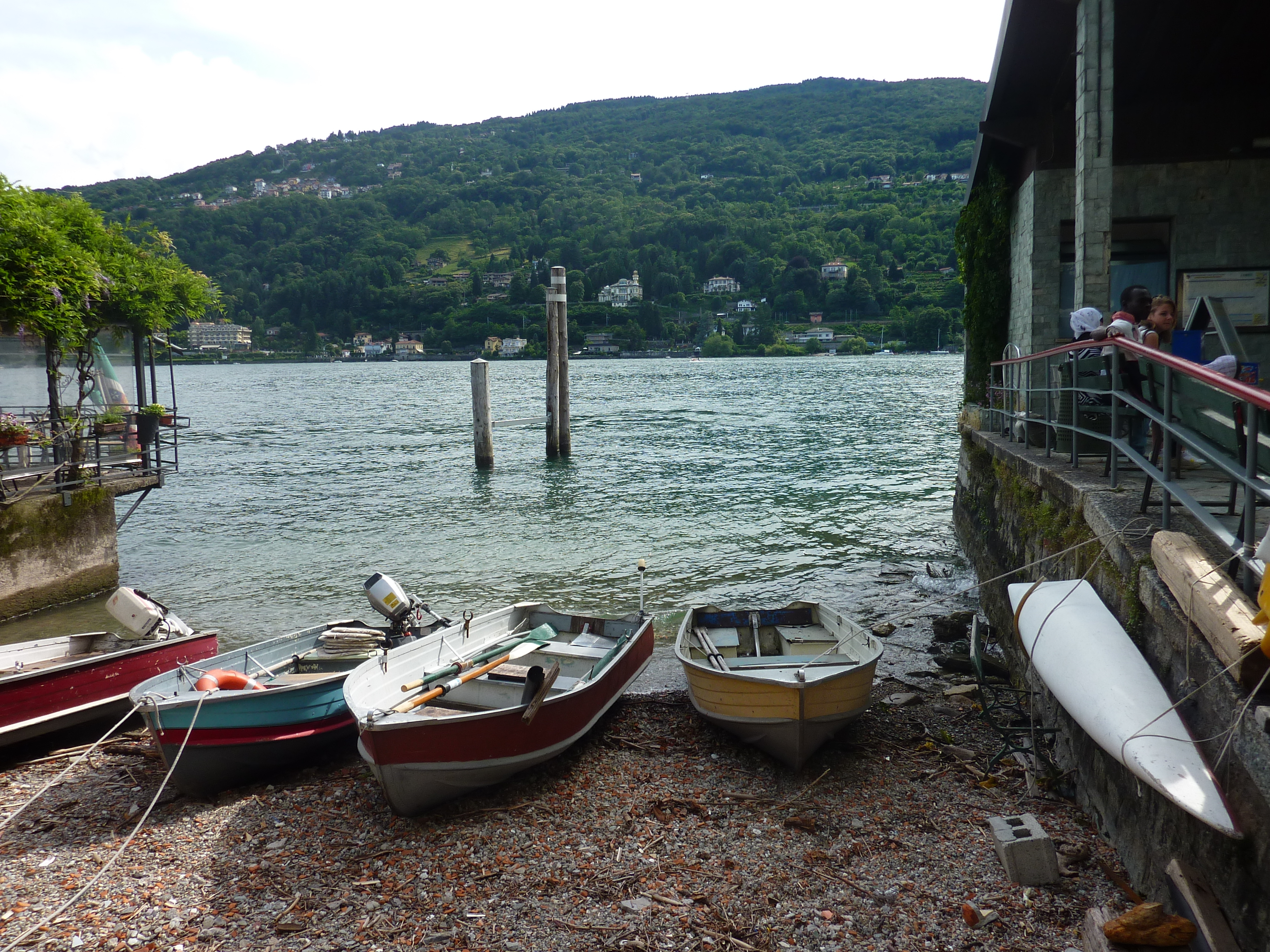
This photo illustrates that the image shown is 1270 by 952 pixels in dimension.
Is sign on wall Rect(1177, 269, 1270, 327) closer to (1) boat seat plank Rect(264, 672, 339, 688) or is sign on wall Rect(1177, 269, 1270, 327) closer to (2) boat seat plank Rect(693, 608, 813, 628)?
(2) boat seat plank Rect(693, 608, 813, 628)

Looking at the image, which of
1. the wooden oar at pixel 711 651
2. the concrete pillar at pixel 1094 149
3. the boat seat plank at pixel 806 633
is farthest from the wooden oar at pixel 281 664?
the concrete pillar at pixel 1094 149

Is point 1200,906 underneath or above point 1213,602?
underneath

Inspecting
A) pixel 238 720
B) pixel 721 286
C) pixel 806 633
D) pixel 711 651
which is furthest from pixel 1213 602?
pixel 721 286

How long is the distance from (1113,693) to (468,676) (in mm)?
4540

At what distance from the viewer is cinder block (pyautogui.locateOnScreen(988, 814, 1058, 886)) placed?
433 cm

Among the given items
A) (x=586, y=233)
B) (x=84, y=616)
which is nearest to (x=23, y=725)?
(x=84, y=616)

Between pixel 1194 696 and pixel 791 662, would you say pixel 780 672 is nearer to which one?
pixel 791 662

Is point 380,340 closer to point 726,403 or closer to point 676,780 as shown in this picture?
point 726,403

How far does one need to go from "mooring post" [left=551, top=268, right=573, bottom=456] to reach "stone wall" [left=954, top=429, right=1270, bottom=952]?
55.7 ft

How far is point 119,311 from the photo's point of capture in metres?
12.9

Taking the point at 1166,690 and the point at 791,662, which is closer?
the point at 1166,690

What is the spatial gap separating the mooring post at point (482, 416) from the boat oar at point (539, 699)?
1830cm

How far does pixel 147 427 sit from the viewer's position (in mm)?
13031

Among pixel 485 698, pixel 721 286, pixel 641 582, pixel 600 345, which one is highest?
pixel 721 286
